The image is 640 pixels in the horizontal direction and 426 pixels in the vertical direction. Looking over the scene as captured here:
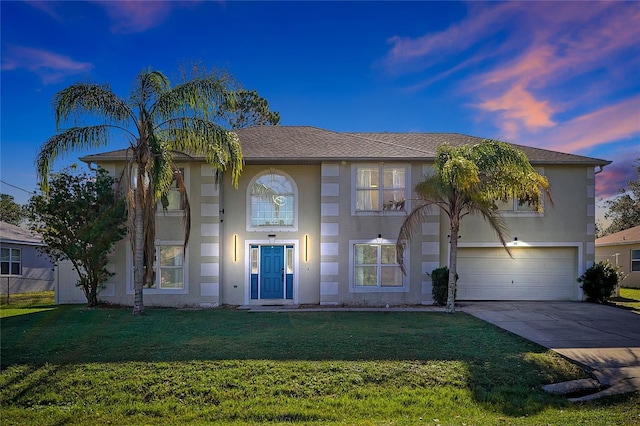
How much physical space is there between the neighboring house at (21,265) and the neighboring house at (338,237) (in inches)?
437

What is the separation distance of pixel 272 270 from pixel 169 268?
3.53 meters

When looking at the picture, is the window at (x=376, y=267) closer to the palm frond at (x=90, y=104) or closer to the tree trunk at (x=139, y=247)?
the tree trunk at (x=139, y=247)

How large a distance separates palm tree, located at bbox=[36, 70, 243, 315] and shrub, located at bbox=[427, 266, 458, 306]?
7.26m

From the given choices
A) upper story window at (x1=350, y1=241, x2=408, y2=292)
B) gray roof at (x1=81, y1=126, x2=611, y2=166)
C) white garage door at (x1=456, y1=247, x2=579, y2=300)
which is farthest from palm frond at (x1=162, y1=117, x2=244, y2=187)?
white garage door at (x1=456, y1=247, x2=579, y2=300)

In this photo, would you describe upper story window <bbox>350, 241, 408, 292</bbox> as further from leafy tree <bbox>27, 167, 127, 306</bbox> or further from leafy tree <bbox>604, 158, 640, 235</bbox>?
leafy tree <bbox>604, 158, 640, 235</bbox>

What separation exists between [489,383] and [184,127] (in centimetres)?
981

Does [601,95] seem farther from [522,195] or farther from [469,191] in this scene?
[469,191]

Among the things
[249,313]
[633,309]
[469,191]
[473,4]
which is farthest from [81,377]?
[633,309]

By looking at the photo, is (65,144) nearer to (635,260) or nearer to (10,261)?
(10,261)

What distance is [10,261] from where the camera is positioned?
22.3 metres

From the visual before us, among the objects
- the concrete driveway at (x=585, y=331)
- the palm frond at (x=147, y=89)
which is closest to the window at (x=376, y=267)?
the concrete driveway at (x=585, y=331)

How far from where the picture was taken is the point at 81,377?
7.14 metres

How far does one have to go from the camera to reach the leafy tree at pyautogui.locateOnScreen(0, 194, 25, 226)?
131 feet

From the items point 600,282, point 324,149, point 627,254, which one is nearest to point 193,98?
point 324,149
